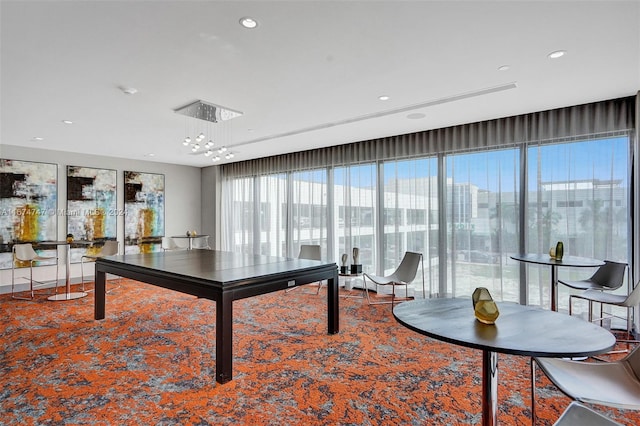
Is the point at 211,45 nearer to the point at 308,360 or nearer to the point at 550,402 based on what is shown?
the point at 308,360

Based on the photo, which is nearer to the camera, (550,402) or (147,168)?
(550,402)

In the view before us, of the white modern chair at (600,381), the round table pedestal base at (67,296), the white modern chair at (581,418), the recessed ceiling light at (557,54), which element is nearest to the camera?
the white modern chair at (581,418)

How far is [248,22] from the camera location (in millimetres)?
2316

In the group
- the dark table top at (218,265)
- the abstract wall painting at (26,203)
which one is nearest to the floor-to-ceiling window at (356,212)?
the dark table top at (218,265)

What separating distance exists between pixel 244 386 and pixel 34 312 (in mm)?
4027

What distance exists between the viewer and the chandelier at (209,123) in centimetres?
396

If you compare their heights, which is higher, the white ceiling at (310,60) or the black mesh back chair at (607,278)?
the white ceiling at (310,60)

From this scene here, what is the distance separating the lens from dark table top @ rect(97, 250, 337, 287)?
10.3 feet

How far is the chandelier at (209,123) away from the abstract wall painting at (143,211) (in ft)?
9.05

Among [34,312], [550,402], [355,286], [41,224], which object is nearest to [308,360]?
[550,402]

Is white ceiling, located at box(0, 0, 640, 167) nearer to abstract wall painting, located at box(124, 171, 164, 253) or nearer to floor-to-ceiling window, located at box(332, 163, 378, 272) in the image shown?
floor-to-ceiling window, located at box(332, 163, 378, 272)

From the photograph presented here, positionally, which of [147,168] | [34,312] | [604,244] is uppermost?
[147,168]

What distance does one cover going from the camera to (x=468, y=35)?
249cm

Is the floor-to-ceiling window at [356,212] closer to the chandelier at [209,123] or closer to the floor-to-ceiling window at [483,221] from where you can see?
the floor-to-ceiling window at [483,221]
